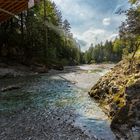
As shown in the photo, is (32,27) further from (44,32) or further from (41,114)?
(41,114)

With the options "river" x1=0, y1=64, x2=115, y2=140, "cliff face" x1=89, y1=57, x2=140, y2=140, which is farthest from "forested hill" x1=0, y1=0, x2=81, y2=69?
"cliff face" x1=89, y1=57, x2=140, y2=140

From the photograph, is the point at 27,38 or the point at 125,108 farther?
the point at 27,38

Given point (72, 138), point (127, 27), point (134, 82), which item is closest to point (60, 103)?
point (134, 82)

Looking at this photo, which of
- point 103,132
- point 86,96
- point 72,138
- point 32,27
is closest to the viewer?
point 72,138

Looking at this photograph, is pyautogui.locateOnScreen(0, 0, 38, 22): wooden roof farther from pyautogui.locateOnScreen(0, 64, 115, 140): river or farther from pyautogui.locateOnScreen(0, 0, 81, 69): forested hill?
pyautogui.locateOnScreen(0, 0, 81, 69): forested hill

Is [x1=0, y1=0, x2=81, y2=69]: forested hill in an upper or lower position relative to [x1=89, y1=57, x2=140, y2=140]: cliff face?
upper

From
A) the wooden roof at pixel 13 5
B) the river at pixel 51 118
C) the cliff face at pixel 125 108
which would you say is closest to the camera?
the cliff face at pixel 125 108

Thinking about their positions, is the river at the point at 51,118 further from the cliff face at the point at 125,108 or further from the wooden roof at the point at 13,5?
the wooden roof at the point at 13,5

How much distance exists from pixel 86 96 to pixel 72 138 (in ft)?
29.5

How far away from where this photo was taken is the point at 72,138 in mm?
11008

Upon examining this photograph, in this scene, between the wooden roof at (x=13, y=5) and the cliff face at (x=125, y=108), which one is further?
the wooden roof at (x=13, y=5)

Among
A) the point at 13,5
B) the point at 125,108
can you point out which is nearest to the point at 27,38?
the point at 13,5

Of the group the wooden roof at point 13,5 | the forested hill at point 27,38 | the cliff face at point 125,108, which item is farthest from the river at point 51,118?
the forested hill at point 27,38

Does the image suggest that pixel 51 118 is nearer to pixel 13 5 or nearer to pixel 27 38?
pixel 13 5
